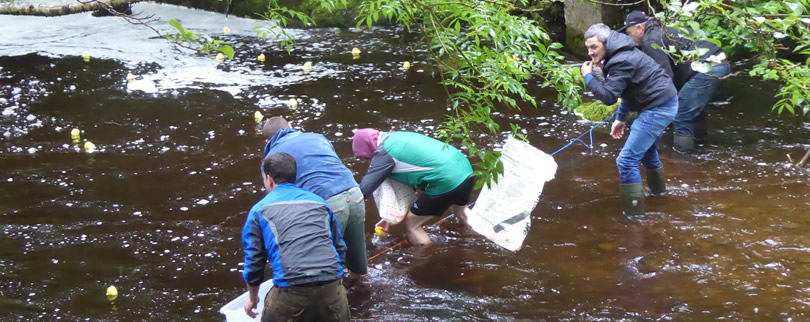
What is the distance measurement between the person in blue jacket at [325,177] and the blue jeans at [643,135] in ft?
8.59

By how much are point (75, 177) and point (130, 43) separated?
6497 mm

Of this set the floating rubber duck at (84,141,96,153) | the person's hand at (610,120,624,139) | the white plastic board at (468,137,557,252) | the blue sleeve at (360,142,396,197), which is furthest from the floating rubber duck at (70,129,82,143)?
the person's hand at (610,120,624,139)

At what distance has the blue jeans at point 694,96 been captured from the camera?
762 cm

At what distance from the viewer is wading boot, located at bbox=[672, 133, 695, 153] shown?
7.88m

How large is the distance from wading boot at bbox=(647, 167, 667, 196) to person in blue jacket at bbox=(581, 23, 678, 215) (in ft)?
1.04

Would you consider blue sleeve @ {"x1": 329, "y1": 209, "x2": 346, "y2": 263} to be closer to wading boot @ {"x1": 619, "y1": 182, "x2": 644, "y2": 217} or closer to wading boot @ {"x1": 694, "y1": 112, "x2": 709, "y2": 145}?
wading boot @ {"x1": 619, "y1": 182, "x2": 644, "y2": 217}

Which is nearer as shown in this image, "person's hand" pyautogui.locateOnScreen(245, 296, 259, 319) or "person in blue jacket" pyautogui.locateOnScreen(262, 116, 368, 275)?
"person's hand" pyautogui.locateOnScreen(245, 296, 259, 319)

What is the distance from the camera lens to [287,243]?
3881 millimetres

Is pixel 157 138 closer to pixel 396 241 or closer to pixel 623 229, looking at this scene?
pixel 396 241

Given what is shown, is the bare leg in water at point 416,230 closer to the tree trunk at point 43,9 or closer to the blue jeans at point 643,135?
the blue jeans at point 643,135

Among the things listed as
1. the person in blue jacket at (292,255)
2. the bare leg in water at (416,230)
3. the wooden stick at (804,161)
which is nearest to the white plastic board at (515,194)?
the bare leg in water at (416,230)

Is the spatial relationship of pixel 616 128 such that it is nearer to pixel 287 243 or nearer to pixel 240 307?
pixel 287 243

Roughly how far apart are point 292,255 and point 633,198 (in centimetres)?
359

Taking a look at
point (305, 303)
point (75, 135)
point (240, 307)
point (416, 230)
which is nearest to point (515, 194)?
point (416, 230)
